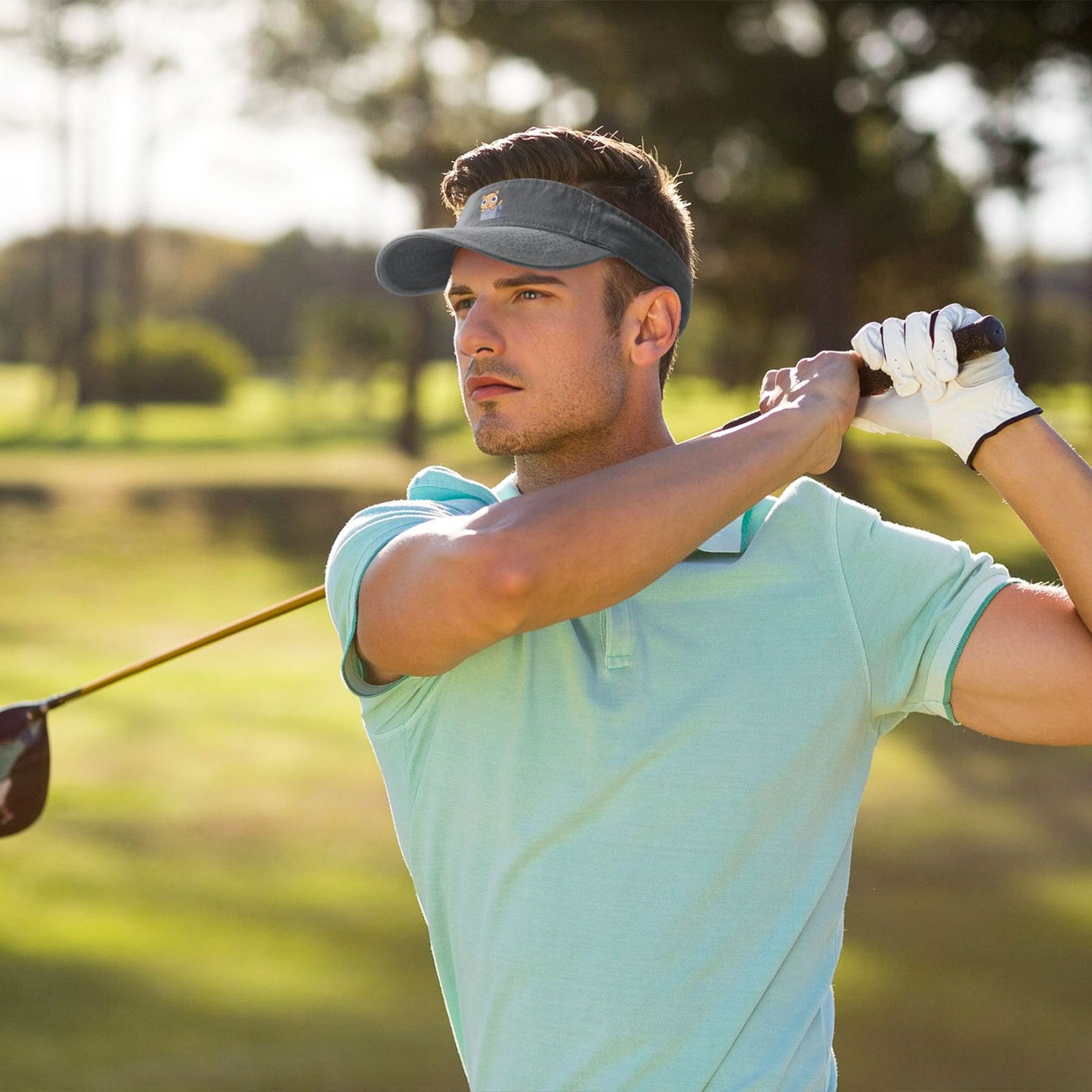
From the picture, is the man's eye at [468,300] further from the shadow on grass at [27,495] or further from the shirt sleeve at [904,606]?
the shadow on grass at [27,495]

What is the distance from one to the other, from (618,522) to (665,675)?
23 cm

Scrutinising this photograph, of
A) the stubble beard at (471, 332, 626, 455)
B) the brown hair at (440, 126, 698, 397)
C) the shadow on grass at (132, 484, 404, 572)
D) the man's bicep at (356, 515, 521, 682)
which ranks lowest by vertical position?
the shadow on grass at (132, 484, 404, 572)

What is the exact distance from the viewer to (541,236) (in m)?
2.05

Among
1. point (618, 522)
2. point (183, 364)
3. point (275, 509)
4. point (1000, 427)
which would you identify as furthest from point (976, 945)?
point (183, 364)

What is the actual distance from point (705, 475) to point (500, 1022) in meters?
0.66

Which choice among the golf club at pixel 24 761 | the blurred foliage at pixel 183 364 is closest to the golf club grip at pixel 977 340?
the golf club at pixel 24 761

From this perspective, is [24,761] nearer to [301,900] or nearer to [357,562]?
[357,562]

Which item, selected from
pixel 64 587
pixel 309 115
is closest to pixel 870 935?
pixel 64 587

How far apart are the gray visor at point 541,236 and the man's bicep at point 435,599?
1.34 feet

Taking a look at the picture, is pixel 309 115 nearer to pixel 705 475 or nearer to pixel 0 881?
pixel 0 881

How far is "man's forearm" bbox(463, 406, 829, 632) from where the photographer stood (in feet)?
5.42

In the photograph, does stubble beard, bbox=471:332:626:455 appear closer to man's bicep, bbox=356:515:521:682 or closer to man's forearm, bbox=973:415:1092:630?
man's bicep, bbox=356:515:521:682

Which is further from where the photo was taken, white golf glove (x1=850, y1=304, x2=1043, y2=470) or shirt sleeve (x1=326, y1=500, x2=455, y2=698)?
white golf glove (x1=850, y1=304, x2=1043, y2=470)

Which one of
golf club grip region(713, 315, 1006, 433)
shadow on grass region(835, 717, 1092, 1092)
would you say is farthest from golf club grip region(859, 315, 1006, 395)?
shadow on grass region(835, 717, 1092, 1092)
